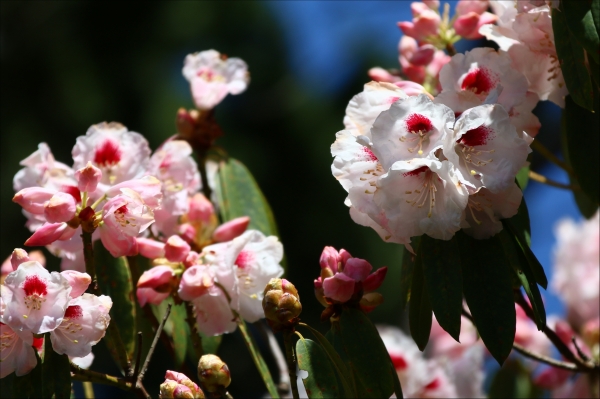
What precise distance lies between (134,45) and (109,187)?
5.95 metres

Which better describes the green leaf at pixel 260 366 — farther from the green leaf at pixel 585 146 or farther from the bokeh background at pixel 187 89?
the bokeh background at pixel 187 89

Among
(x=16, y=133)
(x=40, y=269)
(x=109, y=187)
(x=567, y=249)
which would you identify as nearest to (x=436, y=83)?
(x=109, y=187)

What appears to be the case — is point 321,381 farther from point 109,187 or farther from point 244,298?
point 109,187

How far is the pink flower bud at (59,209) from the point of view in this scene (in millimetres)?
1200

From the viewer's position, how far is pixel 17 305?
1107 millimetres

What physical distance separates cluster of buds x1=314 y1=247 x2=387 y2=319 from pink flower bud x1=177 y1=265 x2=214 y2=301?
0.21 metres

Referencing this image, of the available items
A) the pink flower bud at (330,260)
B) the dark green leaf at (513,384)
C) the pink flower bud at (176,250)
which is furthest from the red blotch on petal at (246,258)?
the dark green leaf at (513,384)

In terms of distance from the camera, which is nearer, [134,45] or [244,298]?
[244,298]

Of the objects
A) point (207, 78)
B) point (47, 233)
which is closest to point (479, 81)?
point (47, 233)

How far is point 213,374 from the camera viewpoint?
3.68 feet

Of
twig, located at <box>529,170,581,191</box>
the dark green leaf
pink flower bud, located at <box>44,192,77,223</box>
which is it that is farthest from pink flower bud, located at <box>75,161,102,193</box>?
the dark green leaf

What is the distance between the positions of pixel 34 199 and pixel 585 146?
913 millimetres

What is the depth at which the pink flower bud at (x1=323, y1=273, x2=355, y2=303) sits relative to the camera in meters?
1.19

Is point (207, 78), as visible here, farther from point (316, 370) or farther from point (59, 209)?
point (316, 370)
